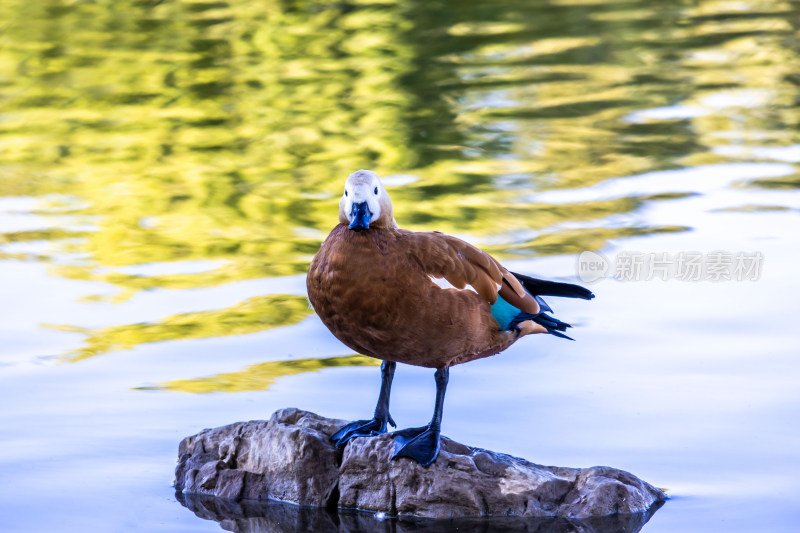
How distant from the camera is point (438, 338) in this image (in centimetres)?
481

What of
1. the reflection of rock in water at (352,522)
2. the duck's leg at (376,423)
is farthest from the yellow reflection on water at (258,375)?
the reflection of rock in water at (352,522)

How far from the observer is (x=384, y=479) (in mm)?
5012

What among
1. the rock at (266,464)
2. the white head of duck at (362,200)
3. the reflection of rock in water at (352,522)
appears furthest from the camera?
the rock at (266,464)

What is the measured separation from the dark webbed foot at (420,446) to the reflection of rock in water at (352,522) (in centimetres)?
26

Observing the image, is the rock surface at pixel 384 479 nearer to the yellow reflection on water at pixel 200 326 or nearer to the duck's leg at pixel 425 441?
the duck's leg at pixel 425 441

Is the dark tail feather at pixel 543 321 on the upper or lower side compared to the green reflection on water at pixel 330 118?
upper

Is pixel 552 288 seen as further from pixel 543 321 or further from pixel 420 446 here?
pixel 420 446

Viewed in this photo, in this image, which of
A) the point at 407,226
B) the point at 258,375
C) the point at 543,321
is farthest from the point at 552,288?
the point at 407,226

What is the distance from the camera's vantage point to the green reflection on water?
9.24 meters

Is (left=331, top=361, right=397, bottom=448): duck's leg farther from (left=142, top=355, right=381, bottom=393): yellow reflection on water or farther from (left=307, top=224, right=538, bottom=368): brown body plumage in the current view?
(left=142, top=355, right=381, bottom=393): yellow reflection on water

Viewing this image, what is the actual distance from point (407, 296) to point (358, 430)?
824 mm

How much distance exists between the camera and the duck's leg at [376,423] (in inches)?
203

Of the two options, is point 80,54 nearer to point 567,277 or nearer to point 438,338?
point 567,277

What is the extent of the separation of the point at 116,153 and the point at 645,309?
682 centimetres
